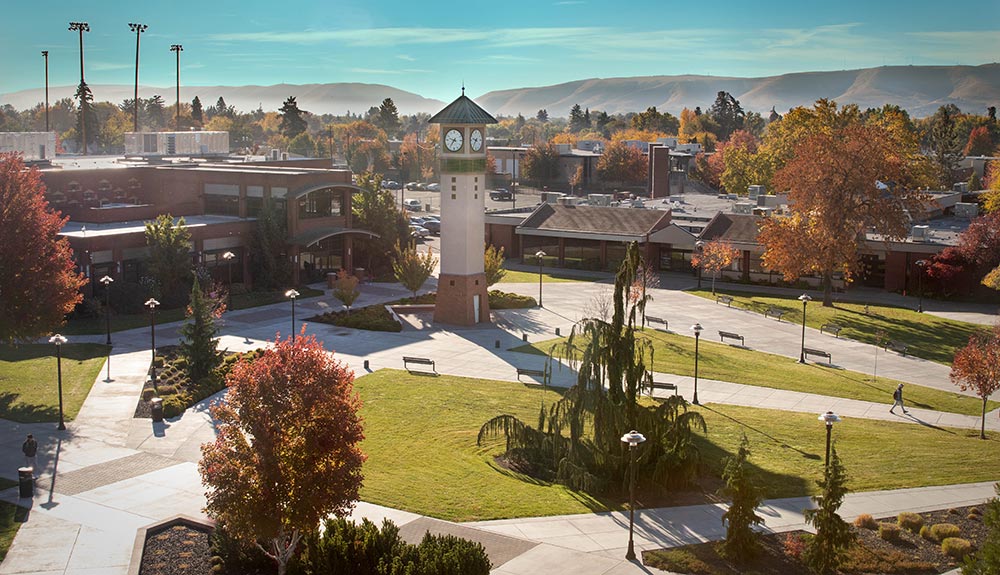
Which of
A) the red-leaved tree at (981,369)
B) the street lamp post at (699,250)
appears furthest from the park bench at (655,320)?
the red-leaved tree at (981,369)

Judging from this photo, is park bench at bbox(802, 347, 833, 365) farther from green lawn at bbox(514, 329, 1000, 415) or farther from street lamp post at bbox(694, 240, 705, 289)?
street lamp post at bbox(694, 240, 705, 289)

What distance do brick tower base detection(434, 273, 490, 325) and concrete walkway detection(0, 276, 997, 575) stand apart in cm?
312

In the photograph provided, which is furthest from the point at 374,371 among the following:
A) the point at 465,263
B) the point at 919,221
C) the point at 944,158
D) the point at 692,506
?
the point at 944,158

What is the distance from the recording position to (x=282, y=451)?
19.9 meters

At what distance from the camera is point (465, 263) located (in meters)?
52.0

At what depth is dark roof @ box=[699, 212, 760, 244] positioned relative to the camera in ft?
225

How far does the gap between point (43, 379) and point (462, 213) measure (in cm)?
2221

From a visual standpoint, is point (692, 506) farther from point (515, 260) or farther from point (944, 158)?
point (944, 158)

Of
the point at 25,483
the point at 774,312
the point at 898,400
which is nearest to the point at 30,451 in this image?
the point at 25,483

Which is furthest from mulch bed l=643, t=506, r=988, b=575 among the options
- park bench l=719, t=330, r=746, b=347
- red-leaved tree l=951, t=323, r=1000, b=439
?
park bench l=719, t=330, r=746, b=347

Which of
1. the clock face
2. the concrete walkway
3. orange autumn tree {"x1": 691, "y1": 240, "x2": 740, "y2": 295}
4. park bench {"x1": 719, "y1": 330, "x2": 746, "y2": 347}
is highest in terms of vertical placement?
the clock face

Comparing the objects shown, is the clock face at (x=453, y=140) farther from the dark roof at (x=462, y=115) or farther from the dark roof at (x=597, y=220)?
the dark roof at (x=597, y=220)

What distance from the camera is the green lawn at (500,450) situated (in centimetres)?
2603

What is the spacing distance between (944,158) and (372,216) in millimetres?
83500
